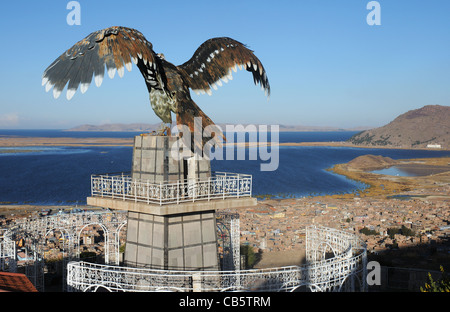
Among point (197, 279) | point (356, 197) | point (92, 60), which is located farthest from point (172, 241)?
point (356, 197)

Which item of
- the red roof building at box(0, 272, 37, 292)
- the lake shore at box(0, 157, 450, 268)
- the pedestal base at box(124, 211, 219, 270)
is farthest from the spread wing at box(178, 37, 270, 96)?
the lake shore at box(0, 157, 450, 268)

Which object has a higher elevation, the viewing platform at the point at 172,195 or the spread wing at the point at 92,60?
the spread wing at the point at 92,60

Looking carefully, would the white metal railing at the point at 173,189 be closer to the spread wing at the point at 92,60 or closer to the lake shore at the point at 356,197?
the spread wing at the point at 92,60

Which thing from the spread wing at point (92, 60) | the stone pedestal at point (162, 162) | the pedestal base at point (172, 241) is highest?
the spread wing at point (92, 60)

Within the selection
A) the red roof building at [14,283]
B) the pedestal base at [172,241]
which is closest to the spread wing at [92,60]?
the pedestal base at [172,241]
